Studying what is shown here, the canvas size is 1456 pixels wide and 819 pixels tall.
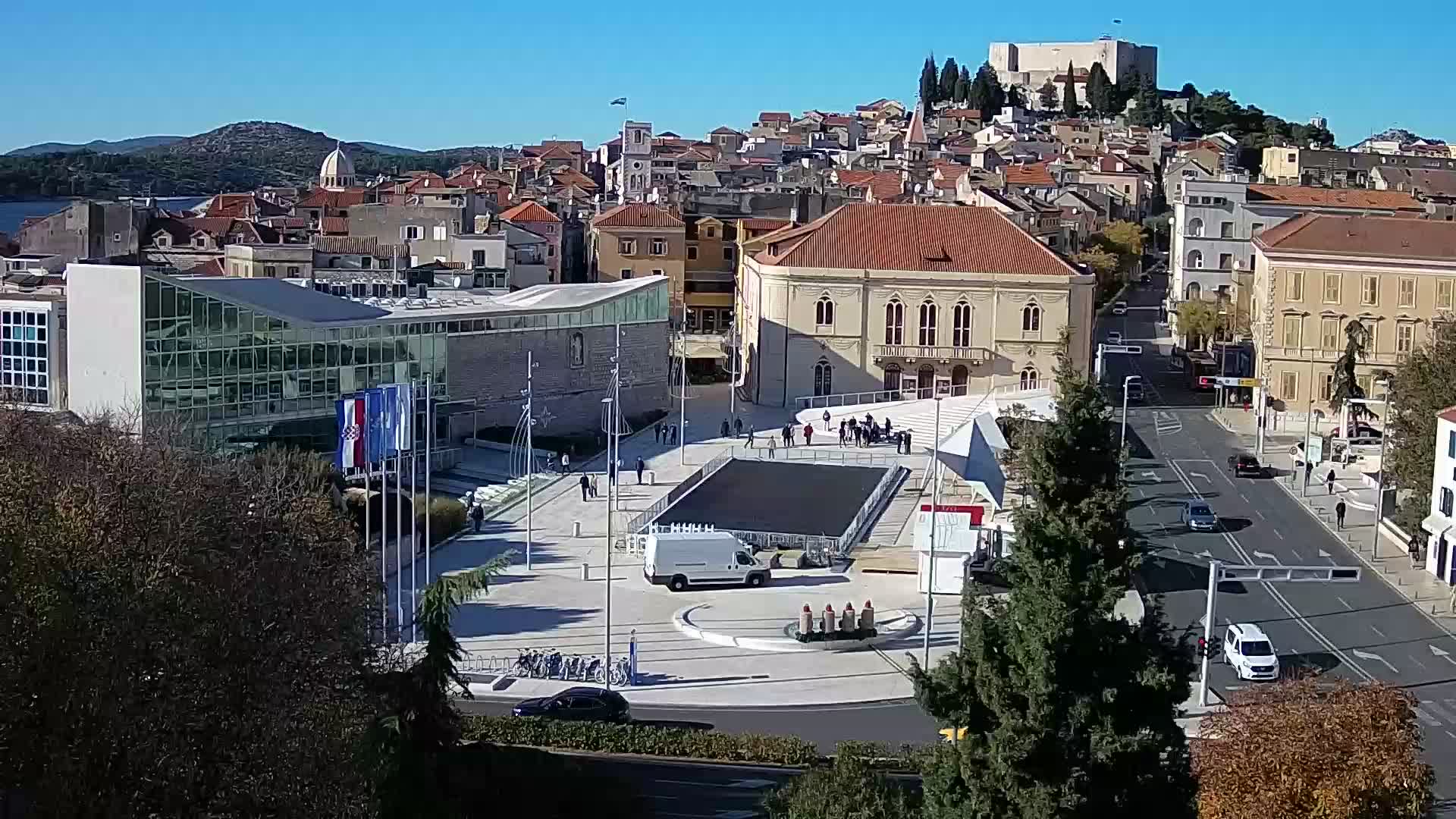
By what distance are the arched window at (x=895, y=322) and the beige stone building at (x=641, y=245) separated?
17.6m

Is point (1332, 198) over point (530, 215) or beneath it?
over

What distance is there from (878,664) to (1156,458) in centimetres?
2132

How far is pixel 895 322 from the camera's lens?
55875 mm

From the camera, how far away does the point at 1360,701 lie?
16.6 m

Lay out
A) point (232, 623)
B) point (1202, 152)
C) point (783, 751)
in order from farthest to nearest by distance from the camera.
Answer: point (1202, 152), point (783, 751), point (232, 623)

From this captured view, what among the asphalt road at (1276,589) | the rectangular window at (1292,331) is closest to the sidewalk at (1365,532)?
the asphalt road at (1276,589)

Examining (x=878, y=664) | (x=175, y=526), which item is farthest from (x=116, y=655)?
(x=878, y=664)

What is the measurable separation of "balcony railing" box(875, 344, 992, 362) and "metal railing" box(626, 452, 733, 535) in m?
10.8

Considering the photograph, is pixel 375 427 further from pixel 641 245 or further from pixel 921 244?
pixel 641 245

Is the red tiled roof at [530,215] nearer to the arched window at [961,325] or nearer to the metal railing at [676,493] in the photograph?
the arched window at [961,325]

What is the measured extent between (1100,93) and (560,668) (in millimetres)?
136255

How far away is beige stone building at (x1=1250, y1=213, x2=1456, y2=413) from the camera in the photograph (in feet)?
173

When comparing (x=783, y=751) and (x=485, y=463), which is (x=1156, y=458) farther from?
(x=783, y=751)

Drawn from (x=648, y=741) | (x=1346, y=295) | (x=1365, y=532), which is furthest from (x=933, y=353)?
(x=648, y=741)
